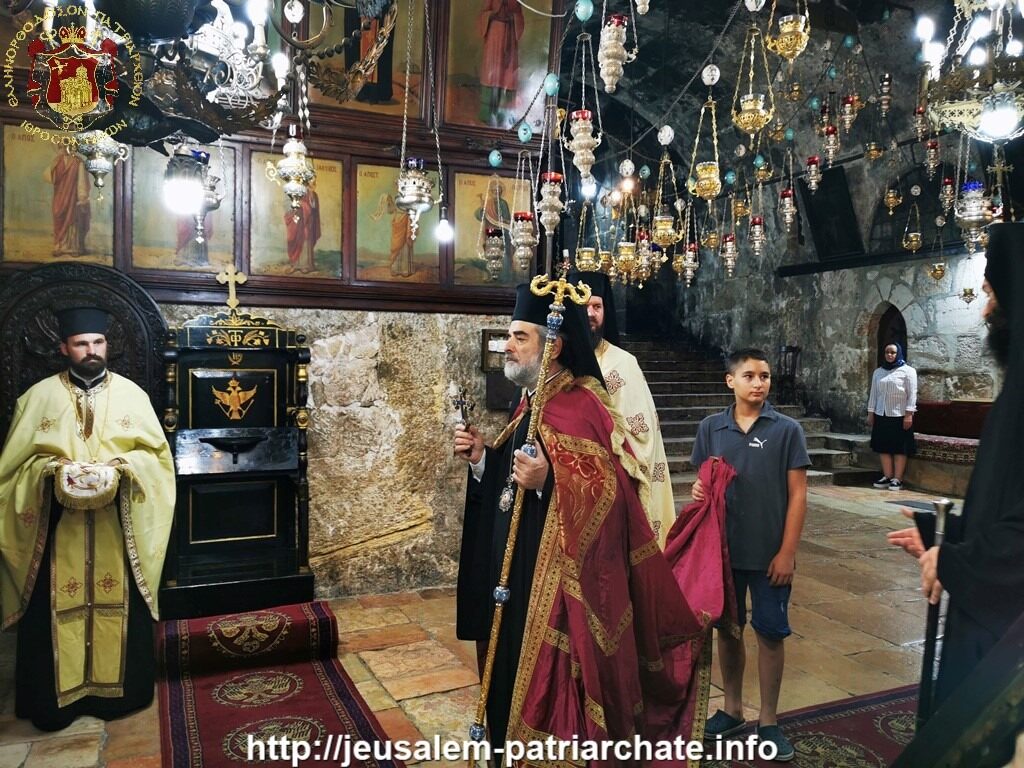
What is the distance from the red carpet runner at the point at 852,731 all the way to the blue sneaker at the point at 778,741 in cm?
3

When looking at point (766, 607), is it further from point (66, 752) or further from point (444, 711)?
point (66, 752)

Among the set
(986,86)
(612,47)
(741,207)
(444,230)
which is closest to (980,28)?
(986,86)

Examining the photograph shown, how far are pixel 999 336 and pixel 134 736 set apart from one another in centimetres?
412

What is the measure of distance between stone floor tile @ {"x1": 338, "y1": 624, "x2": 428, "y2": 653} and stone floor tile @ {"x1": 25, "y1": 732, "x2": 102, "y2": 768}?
1483 mm

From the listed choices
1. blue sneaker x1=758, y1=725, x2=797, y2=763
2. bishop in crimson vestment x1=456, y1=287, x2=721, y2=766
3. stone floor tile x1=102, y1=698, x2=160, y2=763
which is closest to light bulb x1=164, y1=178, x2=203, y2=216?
bishop in crimson vestment x1=456, y1=287, x2=721, y2=766

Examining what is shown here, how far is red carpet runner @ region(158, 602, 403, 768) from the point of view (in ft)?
11.1

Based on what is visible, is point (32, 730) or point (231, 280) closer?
point (32, 730)

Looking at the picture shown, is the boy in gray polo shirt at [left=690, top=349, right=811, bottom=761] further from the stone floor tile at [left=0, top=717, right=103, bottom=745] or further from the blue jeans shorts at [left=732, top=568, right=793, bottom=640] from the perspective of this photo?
the stone floor tile at [left=0, top=717, right=103, bottom=745]

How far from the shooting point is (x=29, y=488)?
12.3ft

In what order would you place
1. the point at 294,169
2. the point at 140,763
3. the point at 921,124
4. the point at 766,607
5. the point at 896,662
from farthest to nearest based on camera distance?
the point at 921,124
the point at 896,662
the point at 294,169
the point at 140,763
the point at 766,607

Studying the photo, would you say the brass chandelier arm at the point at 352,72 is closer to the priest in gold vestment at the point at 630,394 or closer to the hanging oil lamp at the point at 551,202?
the hanging oil lamp at the point at 551,202

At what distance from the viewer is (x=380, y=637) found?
4.85m

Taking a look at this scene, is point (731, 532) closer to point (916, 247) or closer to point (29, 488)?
point (29, 488)

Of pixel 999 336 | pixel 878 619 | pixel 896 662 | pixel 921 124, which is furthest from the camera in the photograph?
pixel 921 124
